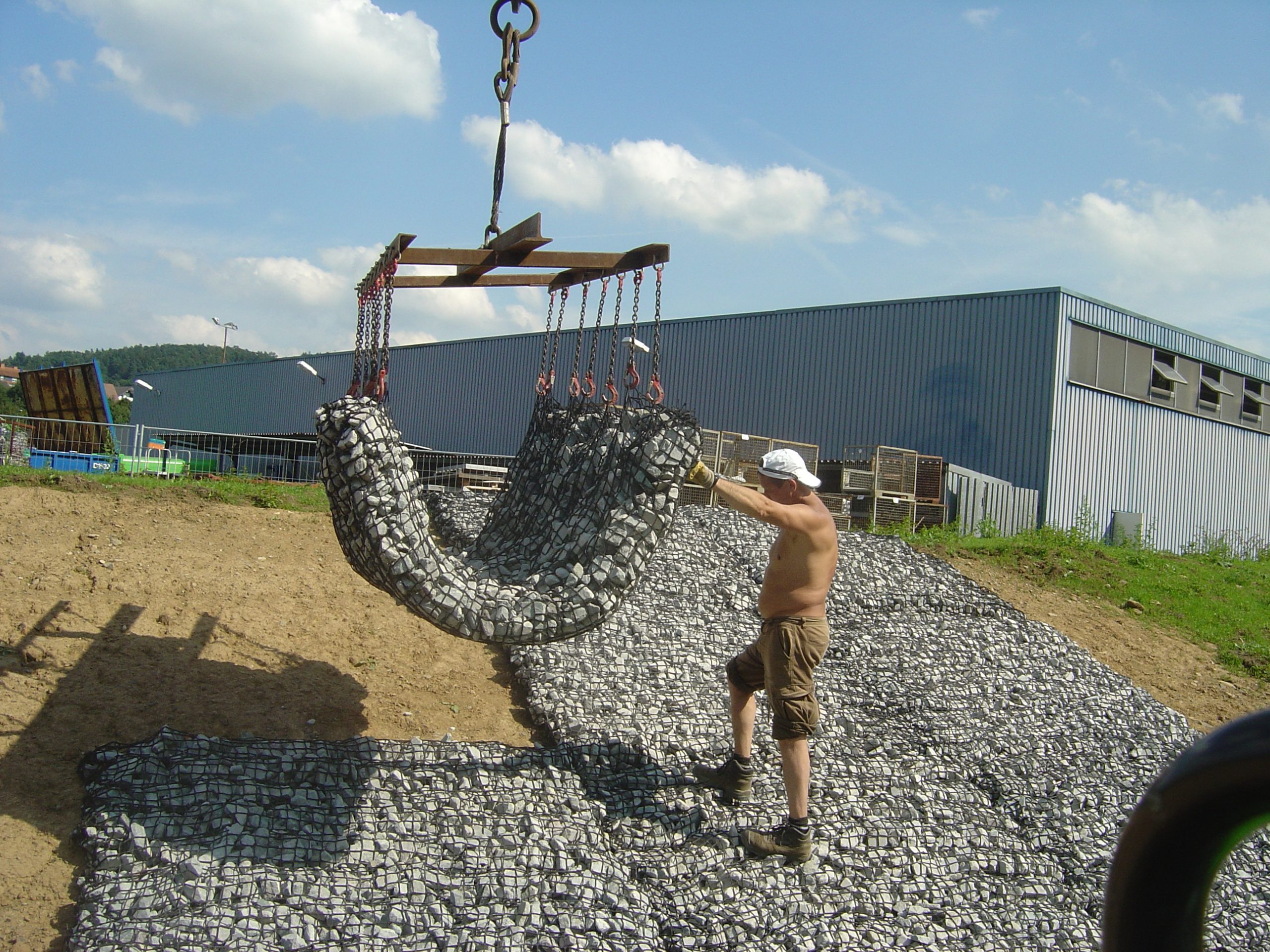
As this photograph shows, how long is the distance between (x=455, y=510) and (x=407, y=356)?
16.9 metres

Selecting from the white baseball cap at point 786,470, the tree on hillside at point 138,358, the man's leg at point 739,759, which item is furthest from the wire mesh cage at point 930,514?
the tree on hillside at point 138,358

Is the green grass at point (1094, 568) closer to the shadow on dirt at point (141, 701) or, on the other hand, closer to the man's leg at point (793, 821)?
the shadow on dirt at point (141, 701)

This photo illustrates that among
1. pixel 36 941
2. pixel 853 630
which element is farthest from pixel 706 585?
pixel 36 941

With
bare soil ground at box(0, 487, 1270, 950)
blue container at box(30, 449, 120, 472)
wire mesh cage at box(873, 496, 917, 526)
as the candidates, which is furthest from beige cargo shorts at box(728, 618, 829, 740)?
blue container at box(30, 449, 120, 472)

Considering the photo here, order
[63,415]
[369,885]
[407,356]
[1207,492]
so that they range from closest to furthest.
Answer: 1. [369,885]
2. [63,415]
3. [1207,492]
4. [407,356]

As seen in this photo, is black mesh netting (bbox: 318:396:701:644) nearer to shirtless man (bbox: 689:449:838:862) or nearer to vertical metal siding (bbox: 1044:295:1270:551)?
shirtless man (bbox: 689:449:838:862)

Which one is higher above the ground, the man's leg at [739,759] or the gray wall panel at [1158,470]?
the gray wall panel at [1158,470]

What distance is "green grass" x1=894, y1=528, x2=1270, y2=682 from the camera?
8.28 metres

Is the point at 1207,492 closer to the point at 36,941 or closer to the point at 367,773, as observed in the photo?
the point at 367,773

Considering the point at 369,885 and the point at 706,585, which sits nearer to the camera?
the point at 369,885

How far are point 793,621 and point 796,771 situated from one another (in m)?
0.65

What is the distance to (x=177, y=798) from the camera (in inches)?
149

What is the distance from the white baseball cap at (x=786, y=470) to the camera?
396cm

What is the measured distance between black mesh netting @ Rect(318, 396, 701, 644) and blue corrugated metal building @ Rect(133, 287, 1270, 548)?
12188 millimetres
